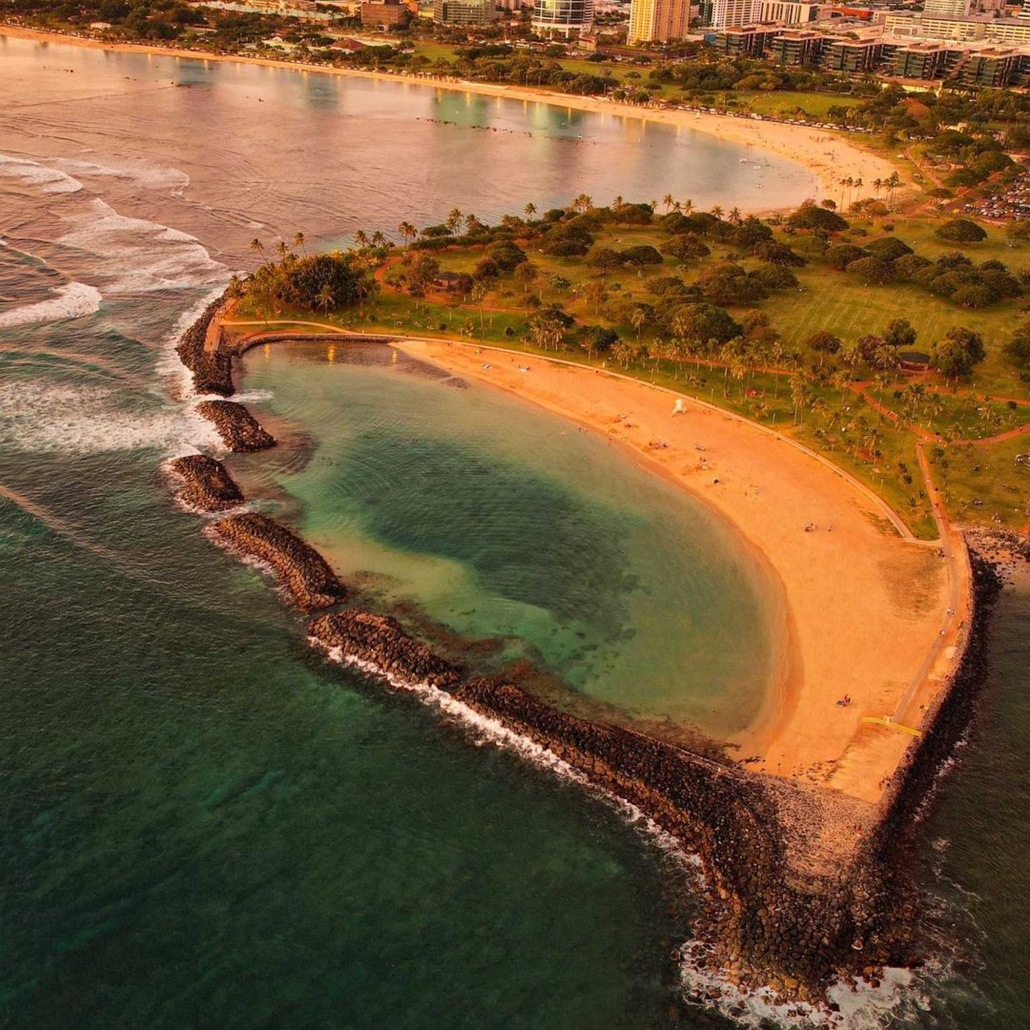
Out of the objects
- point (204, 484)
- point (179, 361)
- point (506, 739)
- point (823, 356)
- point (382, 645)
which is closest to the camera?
point (506, 739)

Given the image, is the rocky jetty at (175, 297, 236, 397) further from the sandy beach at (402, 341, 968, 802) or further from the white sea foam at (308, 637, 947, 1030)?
the white sea foam at (308, 637, 947, 1030)

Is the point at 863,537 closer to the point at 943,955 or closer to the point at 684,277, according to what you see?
the point at 943,955

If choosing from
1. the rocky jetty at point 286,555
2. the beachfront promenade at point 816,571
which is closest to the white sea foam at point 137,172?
the beachfront promenade at point 816,571

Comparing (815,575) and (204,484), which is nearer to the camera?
(815,575)

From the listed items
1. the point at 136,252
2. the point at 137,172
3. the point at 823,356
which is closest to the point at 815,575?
the point at 823,356

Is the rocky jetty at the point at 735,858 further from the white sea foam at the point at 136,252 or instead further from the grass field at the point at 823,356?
the white sea foam at the point at 136,252

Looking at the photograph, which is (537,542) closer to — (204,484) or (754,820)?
(204,484)
